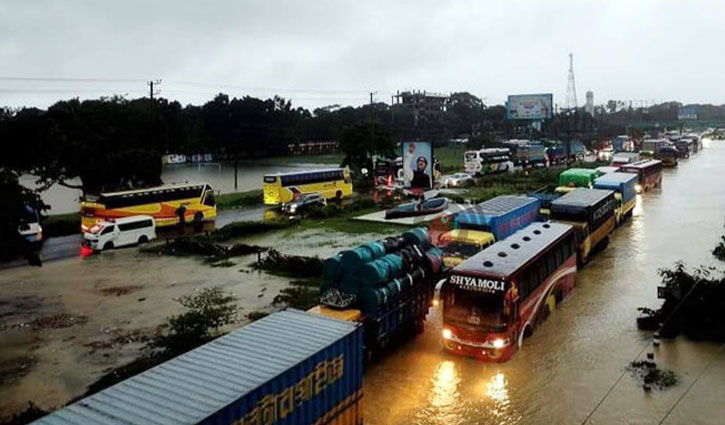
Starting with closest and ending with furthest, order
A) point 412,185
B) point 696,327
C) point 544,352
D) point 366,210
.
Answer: point 544,352
point 696,327
point 366,210
point 412,185

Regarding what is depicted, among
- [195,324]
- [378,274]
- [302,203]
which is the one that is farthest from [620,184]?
[195,324]

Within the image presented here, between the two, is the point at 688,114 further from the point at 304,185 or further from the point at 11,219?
the point at 11,219

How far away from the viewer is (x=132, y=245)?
35500 mm

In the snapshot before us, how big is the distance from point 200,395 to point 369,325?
25.5 ft

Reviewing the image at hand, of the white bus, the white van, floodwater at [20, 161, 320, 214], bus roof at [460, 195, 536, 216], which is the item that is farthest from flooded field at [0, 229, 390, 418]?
the white bus

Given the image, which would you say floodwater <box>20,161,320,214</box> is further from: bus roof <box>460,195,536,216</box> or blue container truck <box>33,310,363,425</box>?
blue container truck <box>33,310,363,425</box>

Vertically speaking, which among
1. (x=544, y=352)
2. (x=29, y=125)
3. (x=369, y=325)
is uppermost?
(x=29, y=125)

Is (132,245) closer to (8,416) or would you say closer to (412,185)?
(8,416)

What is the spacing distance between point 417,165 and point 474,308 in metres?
40.5

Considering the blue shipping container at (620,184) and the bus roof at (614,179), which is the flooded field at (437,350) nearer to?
the blue shipping container at (620,184)

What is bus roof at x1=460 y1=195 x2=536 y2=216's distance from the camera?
1069 inches

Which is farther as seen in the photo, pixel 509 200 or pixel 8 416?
pixel 509 200

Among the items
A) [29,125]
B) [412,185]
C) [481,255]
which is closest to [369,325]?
[481,255]

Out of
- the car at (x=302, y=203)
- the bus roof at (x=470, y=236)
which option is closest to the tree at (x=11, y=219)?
the bus roof at (x=470, y=236)
